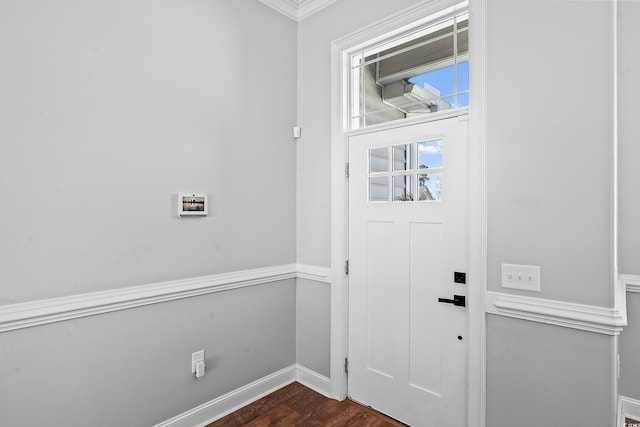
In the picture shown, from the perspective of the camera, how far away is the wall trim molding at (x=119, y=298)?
1.56m

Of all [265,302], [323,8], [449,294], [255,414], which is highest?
[323,8]

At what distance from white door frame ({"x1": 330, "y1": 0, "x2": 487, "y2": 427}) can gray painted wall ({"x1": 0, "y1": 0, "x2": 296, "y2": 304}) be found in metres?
0.49

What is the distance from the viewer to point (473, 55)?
188 cm

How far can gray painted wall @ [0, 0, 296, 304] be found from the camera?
1588 millimetres

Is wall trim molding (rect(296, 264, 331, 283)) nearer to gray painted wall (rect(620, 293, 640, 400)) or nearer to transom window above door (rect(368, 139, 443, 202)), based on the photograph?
transom window above door (rect(368, 139, 443, 202))

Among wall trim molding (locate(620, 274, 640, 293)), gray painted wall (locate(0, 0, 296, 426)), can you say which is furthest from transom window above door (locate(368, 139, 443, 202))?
wall trim molding (locate(620, 274, 640, 293))

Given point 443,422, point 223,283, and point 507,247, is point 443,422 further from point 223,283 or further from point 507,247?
point 223,283

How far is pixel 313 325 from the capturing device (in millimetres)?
2709

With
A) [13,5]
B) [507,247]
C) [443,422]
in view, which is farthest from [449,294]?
[13,5]

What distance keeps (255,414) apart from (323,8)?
3.14 meters

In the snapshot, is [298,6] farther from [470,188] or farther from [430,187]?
[470,188]

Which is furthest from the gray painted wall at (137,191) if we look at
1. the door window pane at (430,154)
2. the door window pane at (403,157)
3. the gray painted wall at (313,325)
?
the door window pane at (430,154)

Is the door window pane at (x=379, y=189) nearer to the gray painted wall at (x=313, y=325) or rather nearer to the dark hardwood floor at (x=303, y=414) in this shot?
the gray painted wall at (x=313, y=325)

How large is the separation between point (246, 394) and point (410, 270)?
152 centimetres
